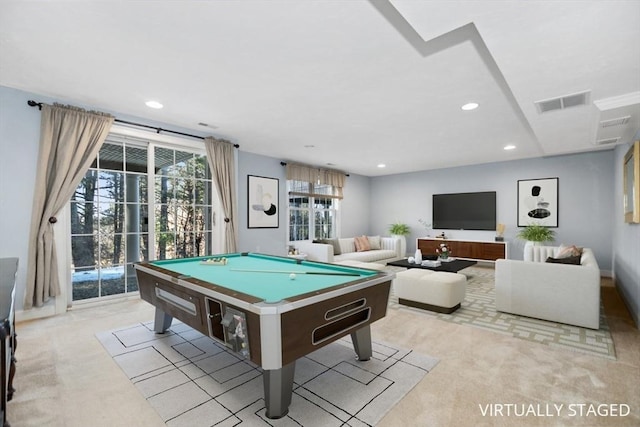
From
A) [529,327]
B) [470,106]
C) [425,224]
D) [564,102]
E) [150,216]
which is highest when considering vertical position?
[470,106]

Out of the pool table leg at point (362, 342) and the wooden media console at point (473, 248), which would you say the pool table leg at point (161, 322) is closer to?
the pool table leg at point (362, 342)

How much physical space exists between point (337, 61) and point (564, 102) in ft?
7.18

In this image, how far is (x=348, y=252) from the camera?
23.2 ft

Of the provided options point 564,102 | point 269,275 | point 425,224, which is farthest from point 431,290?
point 425,224

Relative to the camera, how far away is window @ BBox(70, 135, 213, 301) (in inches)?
152

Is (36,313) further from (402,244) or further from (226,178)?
(402,244)

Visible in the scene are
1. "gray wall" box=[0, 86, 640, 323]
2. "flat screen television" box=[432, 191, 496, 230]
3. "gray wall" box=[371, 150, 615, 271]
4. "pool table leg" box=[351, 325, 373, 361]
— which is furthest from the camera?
"flat screen television" box=[432, 191, 496, 230]

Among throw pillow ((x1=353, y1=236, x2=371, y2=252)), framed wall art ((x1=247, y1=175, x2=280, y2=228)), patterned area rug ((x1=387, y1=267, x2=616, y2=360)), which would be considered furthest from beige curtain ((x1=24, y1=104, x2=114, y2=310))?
throw pillow ((x1=353, y1=236, x2=371, y2=252))

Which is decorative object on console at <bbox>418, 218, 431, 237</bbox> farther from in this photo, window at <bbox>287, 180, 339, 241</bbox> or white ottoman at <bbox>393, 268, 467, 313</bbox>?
white ottoman at <bbox>393, 268, 467, 313</bbox>

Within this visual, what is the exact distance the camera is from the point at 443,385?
6.84 ft

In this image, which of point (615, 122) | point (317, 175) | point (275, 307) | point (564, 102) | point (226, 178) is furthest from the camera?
point (317, 175)

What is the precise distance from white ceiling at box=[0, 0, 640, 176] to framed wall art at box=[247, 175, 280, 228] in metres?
1.70

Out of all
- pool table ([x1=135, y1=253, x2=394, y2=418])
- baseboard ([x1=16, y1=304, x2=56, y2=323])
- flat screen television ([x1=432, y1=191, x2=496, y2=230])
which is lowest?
baseboard ([x1=16, y1=304, x2=56, y2=323])

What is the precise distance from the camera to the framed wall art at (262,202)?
19.1 feet
